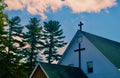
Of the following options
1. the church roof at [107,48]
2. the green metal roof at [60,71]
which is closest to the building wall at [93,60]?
the church roof at [107,48]

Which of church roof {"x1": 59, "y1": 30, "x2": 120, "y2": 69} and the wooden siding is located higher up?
church roof {"x1": 59, "y1": 30, "x2": 120, "y2": 69}

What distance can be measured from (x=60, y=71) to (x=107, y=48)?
6612 mm

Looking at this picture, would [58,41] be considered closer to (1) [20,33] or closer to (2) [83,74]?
(1) [20,33]

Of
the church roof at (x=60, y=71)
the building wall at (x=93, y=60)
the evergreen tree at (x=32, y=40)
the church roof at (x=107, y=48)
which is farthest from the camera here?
the evergreen tree at (x=32, y=40)

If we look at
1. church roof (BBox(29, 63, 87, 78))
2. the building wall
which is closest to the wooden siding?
church roof (BBox(29, 63, 87, 78))

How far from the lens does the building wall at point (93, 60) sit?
30.9m

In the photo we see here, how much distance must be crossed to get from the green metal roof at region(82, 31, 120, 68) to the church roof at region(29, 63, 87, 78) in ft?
11.0

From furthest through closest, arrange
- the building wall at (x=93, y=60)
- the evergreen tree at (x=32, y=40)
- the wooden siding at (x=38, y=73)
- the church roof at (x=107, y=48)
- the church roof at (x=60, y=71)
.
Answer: the evergreen tree at (x=32, y=40)
the church roof at (x=107, y=48)
the building wall at (x=93, y=60)
the wooden siding at (x=38, y=73)
the church roof at (x=60, y=71)

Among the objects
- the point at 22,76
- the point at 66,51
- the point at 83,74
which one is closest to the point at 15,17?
the point at 22,76

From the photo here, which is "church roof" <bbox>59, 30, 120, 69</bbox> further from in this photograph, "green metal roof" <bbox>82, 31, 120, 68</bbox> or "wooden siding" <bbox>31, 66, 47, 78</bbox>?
"wooden siding" <bbox>31, 66, 47, 78</bbox>

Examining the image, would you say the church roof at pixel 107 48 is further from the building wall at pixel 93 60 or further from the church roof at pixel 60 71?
the church roof at pixel 60 71

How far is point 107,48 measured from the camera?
33.7 metres

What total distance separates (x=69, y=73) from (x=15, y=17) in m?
29.1

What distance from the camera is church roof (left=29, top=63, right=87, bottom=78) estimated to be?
95.2 ft
